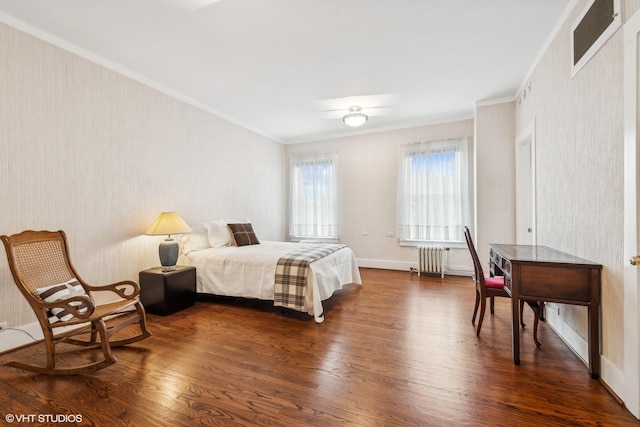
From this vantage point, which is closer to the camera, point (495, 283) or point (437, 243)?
point (495, 283)

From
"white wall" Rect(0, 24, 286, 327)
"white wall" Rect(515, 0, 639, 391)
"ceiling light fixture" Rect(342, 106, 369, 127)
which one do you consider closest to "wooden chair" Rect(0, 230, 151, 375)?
"white wall" Rect(0, 24, 286, 327)

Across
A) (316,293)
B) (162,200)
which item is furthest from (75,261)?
(316,293)

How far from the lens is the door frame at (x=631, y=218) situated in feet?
4.93

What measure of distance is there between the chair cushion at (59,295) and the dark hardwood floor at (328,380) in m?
0.40

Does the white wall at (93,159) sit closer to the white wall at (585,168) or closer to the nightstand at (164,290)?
the nightstand at (164,290)

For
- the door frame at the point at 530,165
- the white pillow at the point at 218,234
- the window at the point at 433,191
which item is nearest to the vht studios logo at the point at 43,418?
the white pillow at the point at 218,234

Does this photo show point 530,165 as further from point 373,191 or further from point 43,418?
point 43,418

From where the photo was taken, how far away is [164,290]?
3.06m

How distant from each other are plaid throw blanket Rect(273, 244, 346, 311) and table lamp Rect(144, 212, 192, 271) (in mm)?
1301

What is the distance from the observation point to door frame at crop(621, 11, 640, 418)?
1504 millimetres

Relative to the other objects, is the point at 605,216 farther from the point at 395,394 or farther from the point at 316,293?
the point at 316,293

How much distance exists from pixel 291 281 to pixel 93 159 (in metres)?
2.47

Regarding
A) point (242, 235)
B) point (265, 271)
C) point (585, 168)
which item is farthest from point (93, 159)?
point (585, 168)

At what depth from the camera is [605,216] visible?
180 cm
